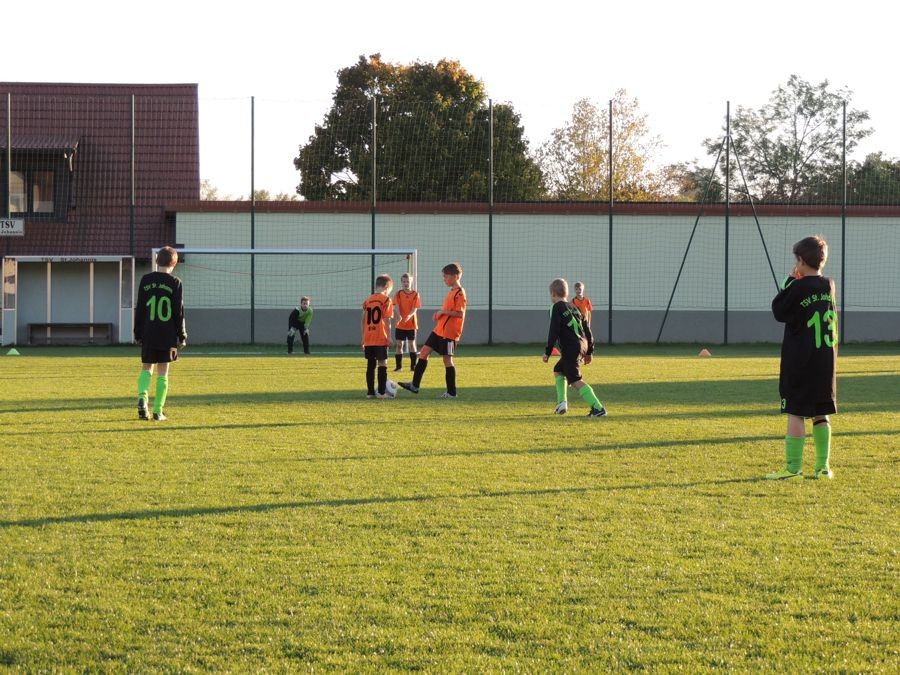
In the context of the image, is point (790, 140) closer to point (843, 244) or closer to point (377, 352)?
point (843, 244)

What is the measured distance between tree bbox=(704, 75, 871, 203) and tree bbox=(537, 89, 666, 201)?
5.00 m

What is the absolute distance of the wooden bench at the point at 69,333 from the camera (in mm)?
33219

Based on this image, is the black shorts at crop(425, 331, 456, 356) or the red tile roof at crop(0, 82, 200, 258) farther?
the red tile roof at crop(0, 82, 200, 258)

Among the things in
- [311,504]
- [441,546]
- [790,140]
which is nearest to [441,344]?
[311,504]

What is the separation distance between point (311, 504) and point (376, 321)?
7678 mm

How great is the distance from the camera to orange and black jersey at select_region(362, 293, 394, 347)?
46.3ft

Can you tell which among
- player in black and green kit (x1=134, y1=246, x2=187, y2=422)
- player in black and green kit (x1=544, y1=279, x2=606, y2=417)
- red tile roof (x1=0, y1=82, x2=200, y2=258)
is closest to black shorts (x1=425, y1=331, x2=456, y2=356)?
player in black and green kit (x1=544, y1=279, x2=606, y2=417)

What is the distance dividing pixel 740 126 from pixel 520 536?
53.9m

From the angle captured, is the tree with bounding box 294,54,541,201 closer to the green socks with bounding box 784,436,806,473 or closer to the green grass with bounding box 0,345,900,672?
the green grass with bounding box 0,345,900,672

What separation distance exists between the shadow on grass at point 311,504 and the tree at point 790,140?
47.8m

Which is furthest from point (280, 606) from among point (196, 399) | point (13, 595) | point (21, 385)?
point (21, 385)

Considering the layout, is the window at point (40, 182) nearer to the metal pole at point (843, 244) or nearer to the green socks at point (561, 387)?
the metal pole at point (843, 244)

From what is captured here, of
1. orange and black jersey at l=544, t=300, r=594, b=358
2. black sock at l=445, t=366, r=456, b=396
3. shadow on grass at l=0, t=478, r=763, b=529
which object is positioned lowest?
shadow on grass at l=0, t=478, r=763, b=529

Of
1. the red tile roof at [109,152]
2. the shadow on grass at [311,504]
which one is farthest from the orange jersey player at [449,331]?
the red tile roof at [109,152]
